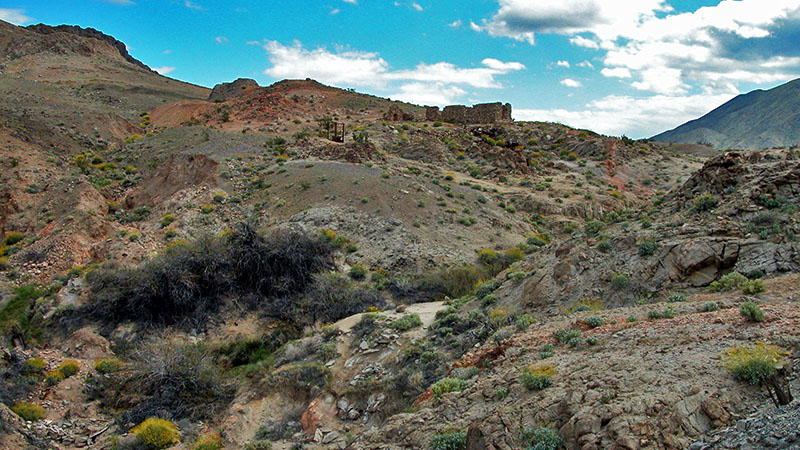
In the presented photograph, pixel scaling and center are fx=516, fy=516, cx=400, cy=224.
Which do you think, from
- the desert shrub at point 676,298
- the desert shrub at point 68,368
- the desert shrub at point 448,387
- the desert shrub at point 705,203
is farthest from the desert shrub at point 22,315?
the desert shrub at point 705,203

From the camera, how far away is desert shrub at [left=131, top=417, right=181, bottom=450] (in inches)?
440

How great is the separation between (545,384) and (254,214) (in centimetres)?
2140

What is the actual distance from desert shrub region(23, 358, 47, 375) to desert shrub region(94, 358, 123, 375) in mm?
1265

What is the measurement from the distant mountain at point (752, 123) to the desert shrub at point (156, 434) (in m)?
85.9

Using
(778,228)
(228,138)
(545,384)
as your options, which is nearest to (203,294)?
(545,384)

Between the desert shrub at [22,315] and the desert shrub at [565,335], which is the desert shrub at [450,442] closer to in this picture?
the desert shrub at [565,335]

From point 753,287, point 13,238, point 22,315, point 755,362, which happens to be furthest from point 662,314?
point 13,238

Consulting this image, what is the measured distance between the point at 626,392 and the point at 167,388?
10747 mm

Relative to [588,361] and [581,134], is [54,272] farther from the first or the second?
[581,134]

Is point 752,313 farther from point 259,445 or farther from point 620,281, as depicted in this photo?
point 259,445

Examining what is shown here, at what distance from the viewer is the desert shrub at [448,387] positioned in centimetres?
905

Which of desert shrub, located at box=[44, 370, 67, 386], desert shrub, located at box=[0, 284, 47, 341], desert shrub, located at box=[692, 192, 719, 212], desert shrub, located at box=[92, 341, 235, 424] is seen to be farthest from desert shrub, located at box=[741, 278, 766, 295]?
desert shrub, located at box=[0, 284, 47, 341]

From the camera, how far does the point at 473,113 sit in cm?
4794

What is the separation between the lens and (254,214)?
26.5 m
